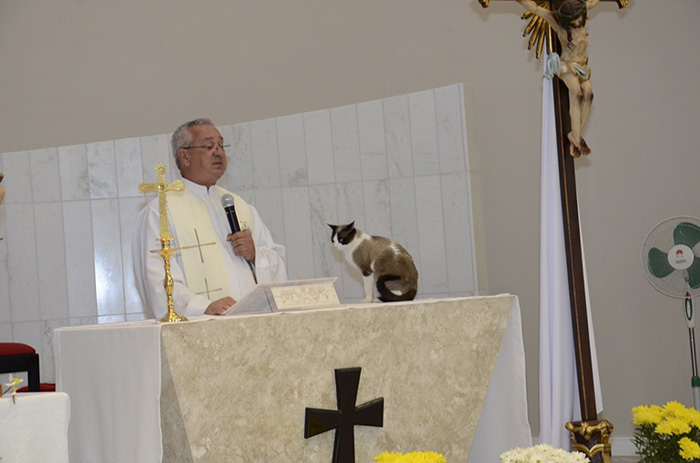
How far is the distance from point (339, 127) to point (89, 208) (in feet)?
7.26

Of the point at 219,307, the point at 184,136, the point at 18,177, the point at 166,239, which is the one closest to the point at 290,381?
the point at 219,307

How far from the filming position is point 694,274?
21.1 ft

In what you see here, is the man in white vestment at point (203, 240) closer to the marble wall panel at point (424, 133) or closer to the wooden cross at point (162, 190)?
the wooden cross at point (162, 190)

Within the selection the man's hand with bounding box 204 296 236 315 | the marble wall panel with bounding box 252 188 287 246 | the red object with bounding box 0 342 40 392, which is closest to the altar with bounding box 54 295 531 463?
the man's hand with bounding box 204 296 236 315

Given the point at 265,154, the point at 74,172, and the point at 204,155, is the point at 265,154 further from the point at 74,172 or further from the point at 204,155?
the point at 204,155

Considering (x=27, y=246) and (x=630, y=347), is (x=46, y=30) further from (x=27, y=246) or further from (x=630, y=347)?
(x=630, y=347)

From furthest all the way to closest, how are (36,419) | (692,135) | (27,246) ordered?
(27,246), (692,135), (36,419)

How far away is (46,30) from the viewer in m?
8.41

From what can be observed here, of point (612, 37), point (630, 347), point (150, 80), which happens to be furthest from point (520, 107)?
point (150, 80)

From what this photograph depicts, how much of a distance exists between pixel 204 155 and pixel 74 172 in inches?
107

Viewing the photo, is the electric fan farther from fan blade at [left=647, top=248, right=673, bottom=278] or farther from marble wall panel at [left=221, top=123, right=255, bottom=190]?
marble wall panel at [left=221, top=123, right=255, bottom=190]

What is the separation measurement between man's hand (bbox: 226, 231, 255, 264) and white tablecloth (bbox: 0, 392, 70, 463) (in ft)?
5.69

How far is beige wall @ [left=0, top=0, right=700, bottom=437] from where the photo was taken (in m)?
7.21

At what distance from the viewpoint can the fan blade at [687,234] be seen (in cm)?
642
